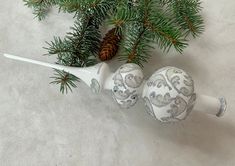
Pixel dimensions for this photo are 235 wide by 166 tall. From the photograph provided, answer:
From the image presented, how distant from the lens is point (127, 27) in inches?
19.5

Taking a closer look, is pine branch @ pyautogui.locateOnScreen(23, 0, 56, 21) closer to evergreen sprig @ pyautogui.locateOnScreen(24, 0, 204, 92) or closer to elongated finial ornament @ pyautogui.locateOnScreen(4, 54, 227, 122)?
evergreen sprig @ pyautogui.locateOnScreen(24, 0, 204, 92)

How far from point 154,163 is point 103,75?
15 cm

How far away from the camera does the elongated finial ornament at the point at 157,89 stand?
434 mm

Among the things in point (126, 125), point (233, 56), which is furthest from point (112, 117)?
point (233, 56)

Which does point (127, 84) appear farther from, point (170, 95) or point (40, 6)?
point (40, 6)

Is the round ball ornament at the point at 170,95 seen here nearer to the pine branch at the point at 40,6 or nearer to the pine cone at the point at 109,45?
the pine cone at the point at 109,45

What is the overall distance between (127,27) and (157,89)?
116 millimetres

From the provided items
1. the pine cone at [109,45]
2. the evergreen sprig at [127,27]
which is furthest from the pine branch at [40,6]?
the pine cone at [109,45]

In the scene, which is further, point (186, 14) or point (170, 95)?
point (186, 14)

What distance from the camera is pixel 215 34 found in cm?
58

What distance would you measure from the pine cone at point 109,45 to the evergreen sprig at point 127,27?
0.03 ft

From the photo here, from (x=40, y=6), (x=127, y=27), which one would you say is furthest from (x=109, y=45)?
(x=40, y=6)

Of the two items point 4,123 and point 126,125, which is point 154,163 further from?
point 4,123

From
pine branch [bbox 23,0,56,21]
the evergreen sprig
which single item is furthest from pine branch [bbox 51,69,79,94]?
pine branch [bbox 23,0,56,21]
